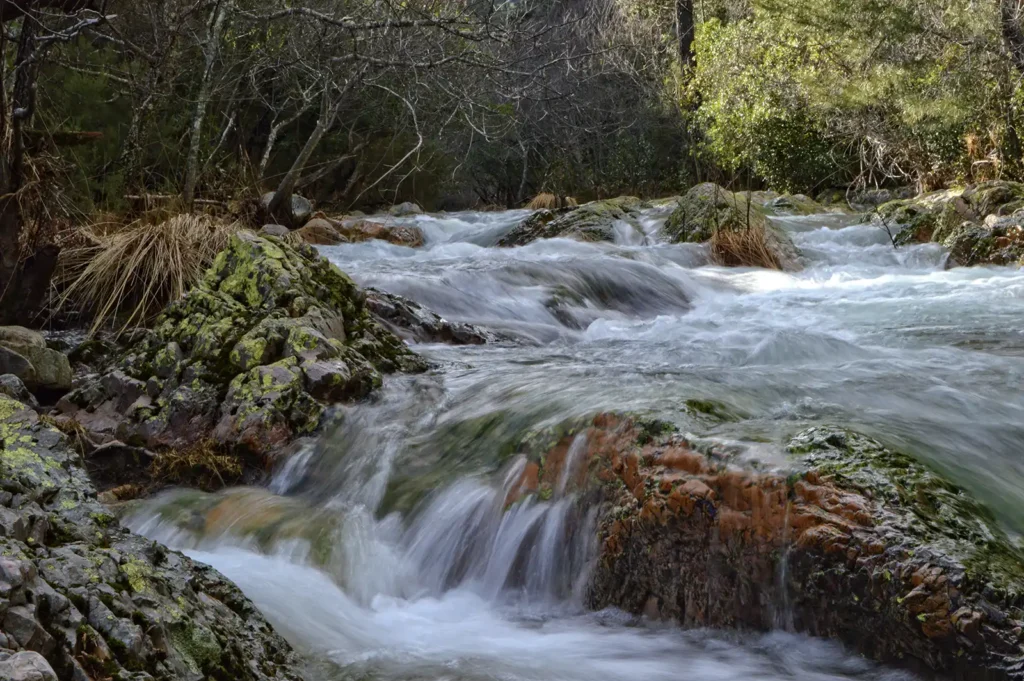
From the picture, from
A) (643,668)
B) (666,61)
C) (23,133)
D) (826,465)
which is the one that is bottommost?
(643,668)

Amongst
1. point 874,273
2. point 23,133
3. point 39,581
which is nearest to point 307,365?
point 23,133

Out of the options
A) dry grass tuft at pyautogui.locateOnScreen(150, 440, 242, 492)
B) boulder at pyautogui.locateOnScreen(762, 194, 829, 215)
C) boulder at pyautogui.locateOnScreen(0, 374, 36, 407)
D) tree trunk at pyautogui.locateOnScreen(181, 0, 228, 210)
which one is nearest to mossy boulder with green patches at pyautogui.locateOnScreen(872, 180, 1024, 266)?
boulder at pyautogui.locateOnScreen(762, 194, 829, 215)

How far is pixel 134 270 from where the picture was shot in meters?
6.21

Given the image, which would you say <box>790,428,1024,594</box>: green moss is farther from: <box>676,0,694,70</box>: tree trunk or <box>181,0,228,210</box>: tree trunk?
<box>676,0,694,70</box>: tree trunk

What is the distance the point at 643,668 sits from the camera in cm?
268

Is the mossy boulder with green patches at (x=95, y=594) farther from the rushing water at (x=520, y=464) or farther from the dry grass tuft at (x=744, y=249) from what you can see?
the dry grass tuft at (x=744, y=249)

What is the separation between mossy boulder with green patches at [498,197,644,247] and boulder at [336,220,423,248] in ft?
6.12

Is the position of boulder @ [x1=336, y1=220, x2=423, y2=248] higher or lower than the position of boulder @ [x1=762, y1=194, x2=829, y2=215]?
lower

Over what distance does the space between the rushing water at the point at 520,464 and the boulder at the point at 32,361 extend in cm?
143

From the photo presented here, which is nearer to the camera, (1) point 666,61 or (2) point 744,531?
(2) point 744,531

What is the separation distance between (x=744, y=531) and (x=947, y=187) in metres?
14.8

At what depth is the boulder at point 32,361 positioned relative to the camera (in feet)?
15.9

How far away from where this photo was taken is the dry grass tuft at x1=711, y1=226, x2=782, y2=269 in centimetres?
1075

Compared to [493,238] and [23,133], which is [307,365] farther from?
[493,238]
